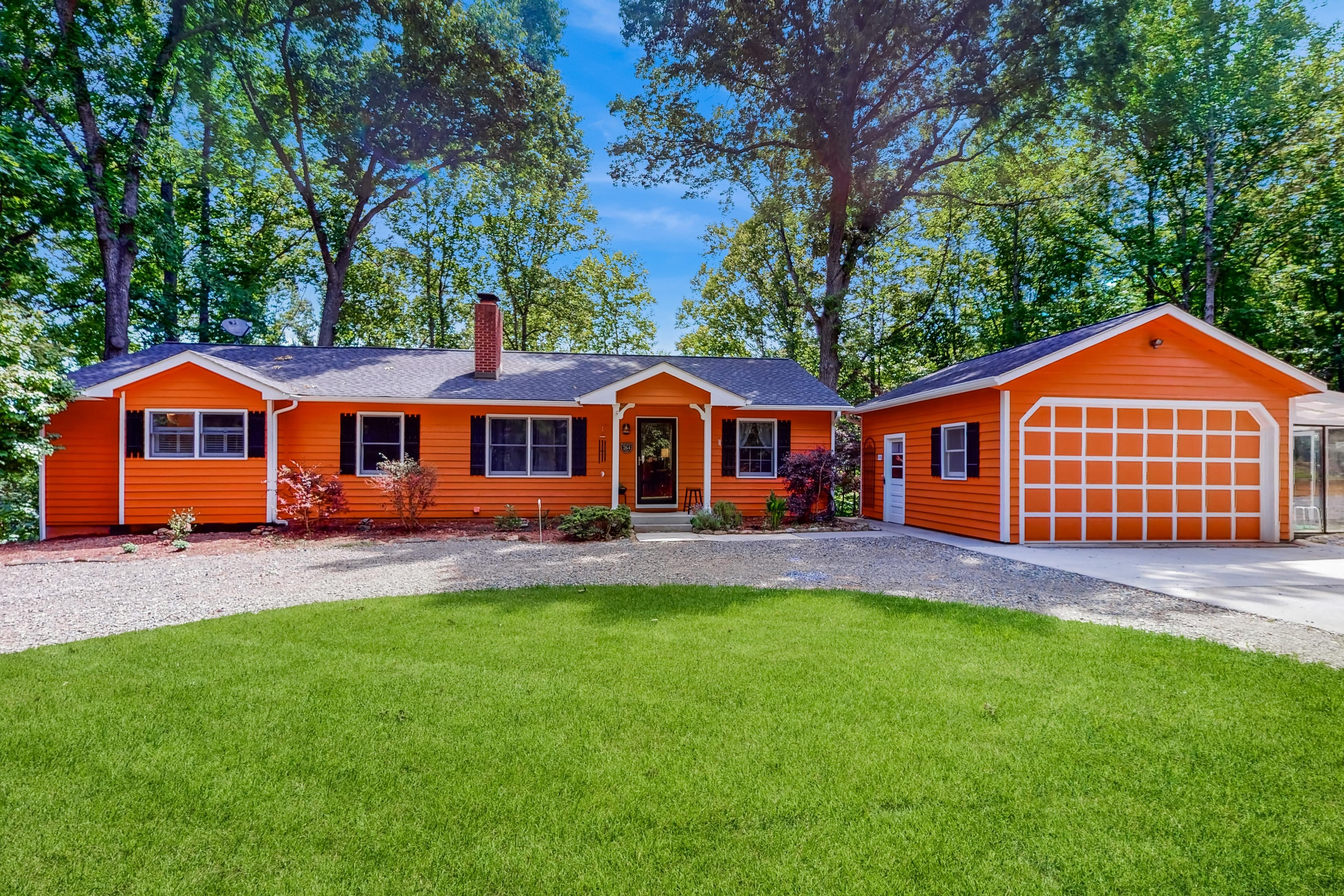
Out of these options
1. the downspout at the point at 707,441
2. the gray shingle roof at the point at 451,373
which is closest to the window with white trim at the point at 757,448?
the gray shingle roof at the point at 451,373

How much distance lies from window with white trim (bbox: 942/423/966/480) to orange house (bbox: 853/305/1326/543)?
13 centimetres

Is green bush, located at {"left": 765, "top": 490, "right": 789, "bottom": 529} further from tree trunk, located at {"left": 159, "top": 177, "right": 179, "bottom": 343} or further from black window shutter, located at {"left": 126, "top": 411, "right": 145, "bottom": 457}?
tree trunk, located at {"left": 159, "top": 177, "right": 179, "bottom": 343}

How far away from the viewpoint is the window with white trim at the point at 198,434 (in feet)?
37.1

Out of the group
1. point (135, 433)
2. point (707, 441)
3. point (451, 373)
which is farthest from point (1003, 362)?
point (135, 433)

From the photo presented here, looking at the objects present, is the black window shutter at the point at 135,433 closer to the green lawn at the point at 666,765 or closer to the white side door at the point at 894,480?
the green lawn at the point at 666,765

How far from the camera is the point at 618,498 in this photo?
12.7 metres

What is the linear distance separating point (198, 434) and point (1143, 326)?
17666 mm

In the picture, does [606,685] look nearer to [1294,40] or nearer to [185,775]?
[185,775]

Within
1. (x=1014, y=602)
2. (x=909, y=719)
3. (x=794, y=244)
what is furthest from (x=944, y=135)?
(x=909, y=719)

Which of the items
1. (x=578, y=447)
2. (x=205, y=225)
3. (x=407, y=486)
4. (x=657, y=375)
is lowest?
(x=407, y=486)

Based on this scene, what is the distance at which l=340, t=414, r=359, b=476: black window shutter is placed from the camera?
12.1 m

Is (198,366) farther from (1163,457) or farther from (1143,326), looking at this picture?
(1163,457)

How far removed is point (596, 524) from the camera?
1073 centimetres

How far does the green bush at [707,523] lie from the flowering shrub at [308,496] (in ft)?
22.9
